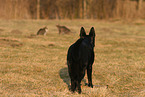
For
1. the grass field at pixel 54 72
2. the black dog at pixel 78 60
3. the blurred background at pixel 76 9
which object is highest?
the blurred background at pixel 76 9

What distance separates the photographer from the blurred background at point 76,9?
122 feet

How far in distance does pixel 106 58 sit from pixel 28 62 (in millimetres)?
4486

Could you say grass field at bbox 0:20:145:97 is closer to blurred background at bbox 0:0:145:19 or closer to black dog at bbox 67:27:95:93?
black dog at bbox 67:27:95:93

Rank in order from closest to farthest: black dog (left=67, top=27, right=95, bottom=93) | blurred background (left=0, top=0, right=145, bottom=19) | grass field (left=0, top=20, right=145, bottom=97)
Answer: black dog (left=67, top=27, right=95, bottom=93) < grass field (left=0, top=20, right=145, bottom=97) < blurred background (left=0, top=0, right=145, bottom=19)

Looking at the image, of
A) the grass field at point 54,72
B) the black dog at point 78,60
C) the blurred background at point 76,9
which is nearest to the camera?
the black dog at point 78,60

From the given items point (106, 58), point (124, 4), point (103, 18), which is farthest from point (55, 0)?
point (106, 58)

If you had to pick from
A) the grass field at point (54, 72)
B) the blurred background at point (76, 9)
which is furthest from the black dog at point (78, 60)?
the blurred background at point (76, 9)

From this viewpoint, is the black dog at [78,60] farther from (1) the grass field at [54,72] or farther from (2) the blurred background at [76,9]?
(2) the blurred background at [76,9]

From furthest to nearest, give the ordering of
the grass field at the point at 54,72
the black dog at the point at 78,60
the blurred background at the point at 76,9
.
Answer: the blurred background at the point at 76,9, the grass field at the point at 54,72, the black dog at the point at 78,60

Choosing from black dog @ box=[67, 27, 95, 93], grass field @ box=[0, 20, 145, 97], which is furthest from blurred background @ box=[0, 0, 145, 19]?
black dog @ box=[67, 27, 95, 93]

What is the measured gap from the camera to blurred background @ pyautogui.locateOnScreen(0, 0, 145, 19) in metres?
37.2

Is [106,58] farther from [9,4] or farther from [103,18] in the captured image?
[9,4]

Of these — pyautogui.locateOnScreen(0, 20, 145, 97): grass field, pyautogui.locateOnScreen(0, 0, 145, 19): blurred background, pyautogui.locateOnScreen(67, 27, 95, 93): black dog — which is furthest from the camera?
pyautogui.locateOnScreen(0, 0, 145, 19): blurred background

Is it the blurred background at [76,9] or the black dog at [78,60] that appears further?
the blurred background at [76,9]
